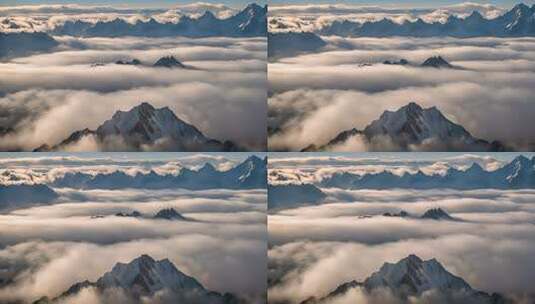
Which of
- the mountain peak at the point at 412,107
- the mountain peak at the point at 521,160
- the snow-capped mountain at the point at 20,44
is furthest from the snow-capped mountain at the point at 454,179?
the snow-capped mountain at the point at 20,44

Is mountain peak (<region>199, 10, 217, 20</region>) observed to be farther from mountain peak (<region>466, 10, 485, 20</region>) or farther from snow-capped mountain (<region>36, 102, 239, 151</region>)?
mountain peak (<region>466, 10, 485, 20</region>)

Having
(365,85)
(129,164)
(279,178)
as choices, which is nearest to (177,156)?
(129,164)

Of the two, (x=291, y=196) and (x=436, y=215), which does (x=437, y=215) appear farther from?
(x=291, y=196)

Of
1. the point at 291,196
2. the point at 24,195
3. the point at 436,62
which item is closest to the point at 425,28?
the point at 436,62

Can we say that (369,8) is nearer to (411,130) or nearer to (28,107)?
(411,130)

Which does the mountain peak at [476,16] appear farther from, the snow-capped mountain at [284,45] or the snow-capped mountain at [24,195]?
the snow-capped mountain at [24,195]
